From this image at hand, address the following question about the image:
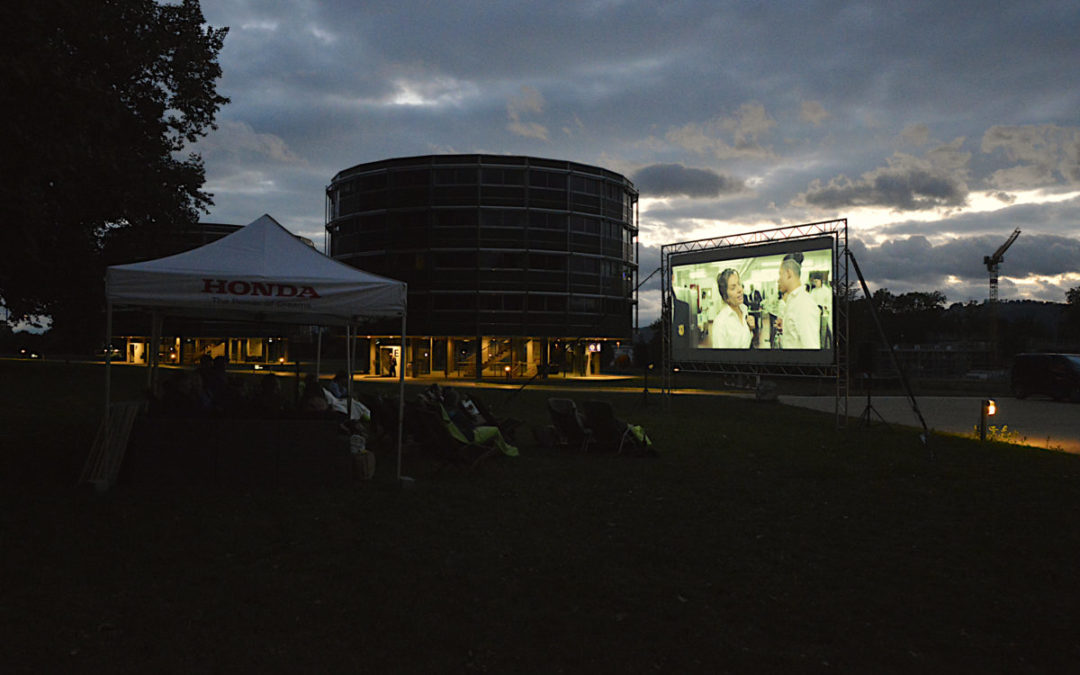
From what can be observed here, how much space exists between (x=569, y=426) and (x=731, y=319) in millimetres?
9763

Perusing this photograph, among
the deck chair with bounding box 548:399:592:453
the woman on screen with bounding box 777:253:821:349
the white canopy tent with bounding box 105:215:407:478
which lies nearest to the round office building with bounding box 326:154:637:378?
the woman on screen with bounding box 777:253:821:349

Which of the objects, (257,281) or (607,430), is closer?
(257,281)

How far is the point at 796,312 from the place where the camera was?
1903cm

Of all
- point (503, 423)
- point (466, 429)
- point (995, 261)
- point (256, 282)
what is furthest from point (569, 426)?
point (995, 261)

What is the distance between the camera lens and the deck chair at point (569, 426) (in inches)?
487

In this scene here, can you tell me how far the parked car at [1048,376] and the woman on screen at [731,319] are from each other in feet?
53.6

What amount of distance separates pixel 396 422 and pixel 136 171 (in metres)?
10.3

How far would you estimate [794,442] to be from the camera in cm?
1422

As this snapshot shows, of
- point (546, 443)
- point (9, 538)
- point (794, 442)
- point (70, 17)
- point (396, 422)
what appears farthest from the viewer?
point (794, 442)

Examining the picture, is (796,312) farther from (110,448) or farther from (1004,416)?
(110,448)

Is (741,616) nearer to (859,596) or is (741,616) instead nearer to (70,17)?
(859,596)

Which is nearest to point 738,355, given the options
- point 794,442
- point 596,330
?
point 794,442

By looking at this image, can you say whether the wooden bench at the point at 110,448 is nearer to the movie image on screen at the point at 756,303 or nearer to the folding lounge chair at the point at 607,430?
the folding lounge chair at the point at 607,430

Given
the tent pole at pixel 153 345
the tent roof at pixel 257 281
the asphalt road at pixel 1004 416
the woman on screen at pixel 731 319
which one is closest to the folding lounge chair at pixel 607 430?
the tent roof at pixel 257 281
